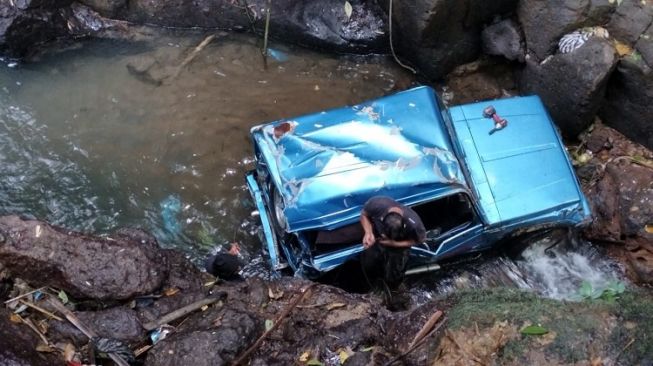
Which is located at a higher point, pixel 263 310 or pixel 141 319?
pixel 141 319

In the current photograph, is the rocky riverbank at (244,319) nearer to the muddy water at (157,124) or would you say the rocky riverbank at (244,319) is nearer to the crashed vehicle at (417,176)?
the crashed vehicle at (417,176)

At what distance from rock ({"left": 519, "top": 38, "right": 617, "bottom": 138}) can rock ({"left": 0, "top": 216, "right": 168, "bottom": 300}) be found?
519 cm

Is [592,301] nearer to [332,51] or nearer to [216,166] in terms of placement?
[216,166]

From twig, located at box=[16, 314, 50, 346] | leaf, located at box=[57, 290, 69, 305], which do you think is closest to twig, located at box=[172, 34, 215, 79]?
leaf, located at box=[57, 290, 69, 305]

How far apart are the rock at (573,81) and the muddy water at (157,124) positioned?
5.77 ft

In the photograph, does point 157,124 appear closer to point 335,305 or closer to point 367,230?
point 335,305

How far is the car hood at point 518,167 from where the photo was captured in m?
6.03

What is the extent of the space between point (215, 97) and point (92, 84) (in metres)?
1.65

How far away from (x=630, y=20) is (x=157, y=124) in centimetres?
587

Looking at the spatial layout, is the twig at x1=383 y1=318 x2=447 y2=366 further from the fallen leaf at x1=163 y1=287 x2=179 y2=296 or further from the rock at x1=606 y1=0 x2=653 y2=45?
the rock at x1=606 y1=0 x2=653 y2=45

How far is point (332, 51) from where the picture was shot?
877 cm

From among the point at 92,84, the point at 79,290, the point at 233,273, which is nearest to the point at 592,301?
the point at 233,273

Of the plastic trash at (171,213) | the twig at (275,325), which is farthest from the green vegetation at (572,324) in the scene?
the plastic trash at (171,213)

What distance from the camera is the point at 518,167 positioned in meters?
6.20
